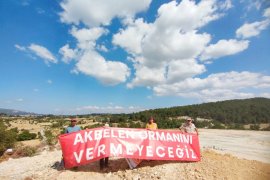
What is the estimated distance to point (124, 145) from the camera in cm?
1054

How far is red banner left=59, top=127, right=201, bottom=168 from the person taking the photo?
10.3 meters

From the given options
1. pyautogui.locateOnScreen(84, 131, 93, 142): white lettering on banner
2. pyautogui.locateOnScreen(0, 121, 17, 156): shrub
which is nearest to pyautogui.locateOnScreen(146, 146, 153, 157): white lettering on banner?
pyautogui.locateOnScreen(84, 131, 93, 142): white lettering on banner

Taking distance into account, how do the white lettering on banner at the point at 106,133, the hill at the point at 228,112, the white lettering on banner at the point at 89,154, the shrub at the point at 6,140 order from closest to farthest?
1. the white lettering on banner at the point at 89,154
2. the white lettering on banner at the point at 106,133
3. the shrub at the point at 6,140
4. the hill at the point at 228,112

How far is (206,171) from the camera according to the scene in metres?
9.86

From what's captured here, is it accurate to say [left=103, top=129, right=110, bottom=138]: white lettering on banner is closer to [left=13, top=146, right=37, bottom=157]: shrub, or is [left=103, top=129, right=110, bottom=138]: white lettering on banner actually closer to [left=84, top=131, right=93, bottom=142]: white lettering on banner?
[left=84, top=131, right=93, bottom=142]: white lettering on banner

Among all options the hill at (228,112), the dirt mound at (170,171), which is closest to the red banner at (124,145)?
the dirt mound at (170,171)

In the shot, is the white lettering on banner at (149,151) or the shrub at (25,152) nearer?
the white lettering on banner at (149,151)

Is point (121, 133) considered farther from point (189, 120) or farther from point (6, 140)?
point (6, 140)

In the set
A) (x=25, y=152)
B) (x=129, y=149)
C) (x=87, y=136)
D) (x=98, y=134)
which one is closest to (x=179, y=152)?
(x=129, y=149)

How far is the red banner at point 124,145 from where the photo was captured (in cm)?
1028

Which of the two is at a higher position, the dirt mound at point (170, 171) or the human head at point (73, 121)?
the human head at point (73, 121)

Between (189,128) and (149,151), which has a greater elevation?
(189,128)

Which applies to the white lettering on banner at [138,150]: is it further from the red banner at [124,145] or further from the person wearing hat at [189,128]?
the person wearing hat at [189,128]

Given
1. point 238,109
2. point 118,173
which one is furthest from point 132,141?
point 238,109
